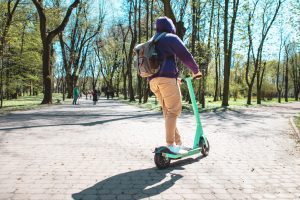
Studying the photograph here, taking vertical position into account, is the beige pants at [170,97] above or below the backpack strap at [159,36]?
below

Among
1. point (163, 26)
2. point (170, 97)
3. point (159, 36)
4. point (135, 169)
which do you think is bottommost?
point (135, 169)

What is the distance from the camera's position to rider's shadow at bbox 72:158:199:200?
157 inches

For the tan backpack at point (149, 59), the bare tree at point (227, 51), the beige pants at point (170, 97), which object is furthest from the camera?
the bare tree at point (227, 51)

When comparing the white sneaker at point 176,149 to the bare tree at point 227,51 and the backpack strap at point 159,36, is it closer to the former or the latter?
the backpack strap at point 159,36

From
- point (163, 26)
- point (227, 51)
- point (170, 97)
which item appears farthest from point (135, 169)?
point (227, 51)

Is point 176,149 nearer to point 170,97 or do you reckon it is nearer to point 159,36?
point 170,97

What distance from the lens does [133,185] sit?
443cm

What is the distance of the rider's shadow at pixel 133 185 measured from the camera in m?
3.99

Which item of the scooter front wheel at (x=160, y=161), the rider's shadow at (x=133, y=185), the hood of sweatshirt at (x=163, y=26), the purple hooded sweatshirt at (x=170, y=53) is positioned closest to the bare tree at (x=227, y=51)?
the hood of sweatshirt at (x=163, y=26)

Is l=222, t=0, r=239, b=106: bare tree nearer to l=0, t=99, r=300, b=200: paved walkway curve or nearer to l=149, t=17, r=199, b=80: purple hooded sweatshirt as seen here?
l=0, t=99, r=300, b=200: paved walkway curve

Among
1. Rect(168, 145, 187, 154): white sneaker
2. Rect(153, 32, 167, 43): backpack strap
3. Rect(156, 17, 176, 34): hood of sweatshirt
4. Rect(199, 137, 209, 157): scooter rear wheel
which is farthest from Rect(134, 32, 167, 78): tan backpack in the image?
Rect(199, 137, 209, 157): scooter rear wheel

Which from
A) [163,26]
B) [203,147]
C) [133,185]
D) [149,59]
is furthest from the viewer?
[203,147]

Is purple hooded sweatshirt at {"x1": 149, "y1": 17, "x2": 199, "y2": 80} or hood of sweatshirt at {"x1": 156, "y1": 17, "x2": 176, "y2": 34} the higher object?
hood of sweatshirt at {"x1": 156, "y1": 17, "x2": 176, "y2": 34}

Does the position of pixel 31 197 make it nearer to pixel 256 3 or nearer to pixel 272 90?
pixel 256 3
